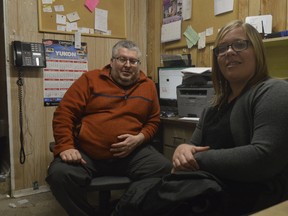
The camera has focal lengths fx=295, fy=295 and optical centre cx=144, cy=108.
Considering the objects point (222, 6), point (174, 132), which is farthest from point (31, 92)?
point (222, 6)

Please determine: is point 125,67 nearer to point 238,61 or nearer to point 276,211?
point 238,61

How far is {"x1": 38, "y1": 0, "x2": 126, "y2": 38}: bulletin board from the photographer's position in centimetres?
246

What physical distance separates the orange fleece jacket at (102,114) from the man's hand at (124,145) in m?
0.03

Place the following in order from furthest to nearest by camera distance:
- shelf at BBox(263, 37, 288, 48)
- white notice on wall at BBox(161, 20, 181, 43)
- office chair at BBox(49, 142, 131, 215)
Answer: white notice on wall at BBox(161, 20, 181, 43)
shelf at BBox(263, 37, 288, 48)
office chair at BBox(49, 142, 131, 215)

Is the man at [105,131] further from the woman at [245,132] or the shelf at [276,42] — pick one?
the shelf at [276,42]

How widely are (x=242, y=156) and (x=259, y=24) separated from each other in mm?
1256

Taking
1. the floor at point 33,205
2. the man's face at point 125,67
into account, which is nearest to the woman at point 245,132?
the man's face at point 125,67

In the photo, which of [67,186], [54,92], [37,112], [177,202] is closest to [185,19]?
[54,92]

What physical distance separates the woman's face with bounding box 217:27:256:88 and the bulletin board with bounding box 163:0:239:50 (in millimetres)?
1154

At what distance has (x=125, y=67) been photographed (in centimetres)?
198

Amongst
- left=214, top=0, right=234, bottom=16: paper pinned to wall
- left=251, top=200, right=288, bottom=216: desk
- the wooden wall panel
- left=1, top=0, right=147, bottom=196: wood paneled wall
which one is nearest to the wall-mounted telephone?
left=1, top=0, right=147, bottom=196: wood paneled wall

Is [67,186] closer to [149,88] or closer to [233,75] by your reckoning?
[149,88]

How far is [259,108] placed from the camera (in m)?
1.01

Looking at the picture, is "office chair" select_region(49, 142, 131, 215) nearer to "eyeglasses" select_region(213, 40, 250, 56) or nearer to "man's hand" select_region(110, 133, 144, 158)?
"man's hand" select_region(110, 133, 144, 158)
